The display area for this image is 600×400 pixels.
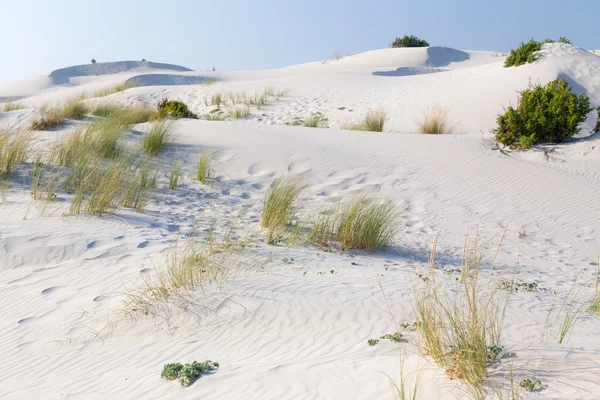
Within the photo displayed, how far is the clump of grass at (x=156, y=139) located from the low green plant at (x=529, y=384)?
26.1ft

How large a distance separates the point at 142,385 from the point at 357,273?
2.40 m

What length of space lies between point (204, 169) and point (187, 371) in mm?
5933

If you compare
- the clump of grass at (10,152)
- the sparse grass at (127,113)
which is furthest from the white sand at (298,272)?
the sparse grass at (127,113)

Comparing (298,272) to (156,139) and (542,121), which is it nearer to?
(156,139)

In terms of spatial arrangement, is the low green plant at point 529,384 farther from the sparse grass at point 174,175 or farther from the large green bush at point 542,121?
the large green bush at point 542,121

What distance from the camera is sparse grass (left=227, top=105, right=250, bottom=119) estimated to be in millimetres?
16772

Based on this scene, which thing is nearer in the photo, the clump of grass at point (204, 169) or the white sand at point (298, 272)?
the white sand at point (298, 272)

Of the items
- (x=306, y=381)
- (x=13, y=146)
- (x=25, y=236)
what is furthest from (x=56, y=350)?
(x=13, y=146)

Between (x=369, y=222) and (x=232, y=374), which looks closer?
(x=232, y=374)

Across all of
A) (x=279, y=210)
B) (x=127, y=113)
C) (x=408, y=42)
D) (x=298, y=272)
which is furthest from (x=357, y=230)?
(x=408, y=42)

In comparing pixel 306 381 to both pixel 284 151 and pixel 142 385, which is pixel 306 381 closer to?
pixel 142 385

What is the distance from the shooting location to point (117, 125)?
9.80 m

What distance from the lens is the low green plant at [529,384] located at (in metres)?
2.27

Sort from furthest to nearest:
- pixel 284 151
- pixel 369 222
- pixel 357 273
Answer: pixel 284 151, pixel 369 222, pixel 357 273
